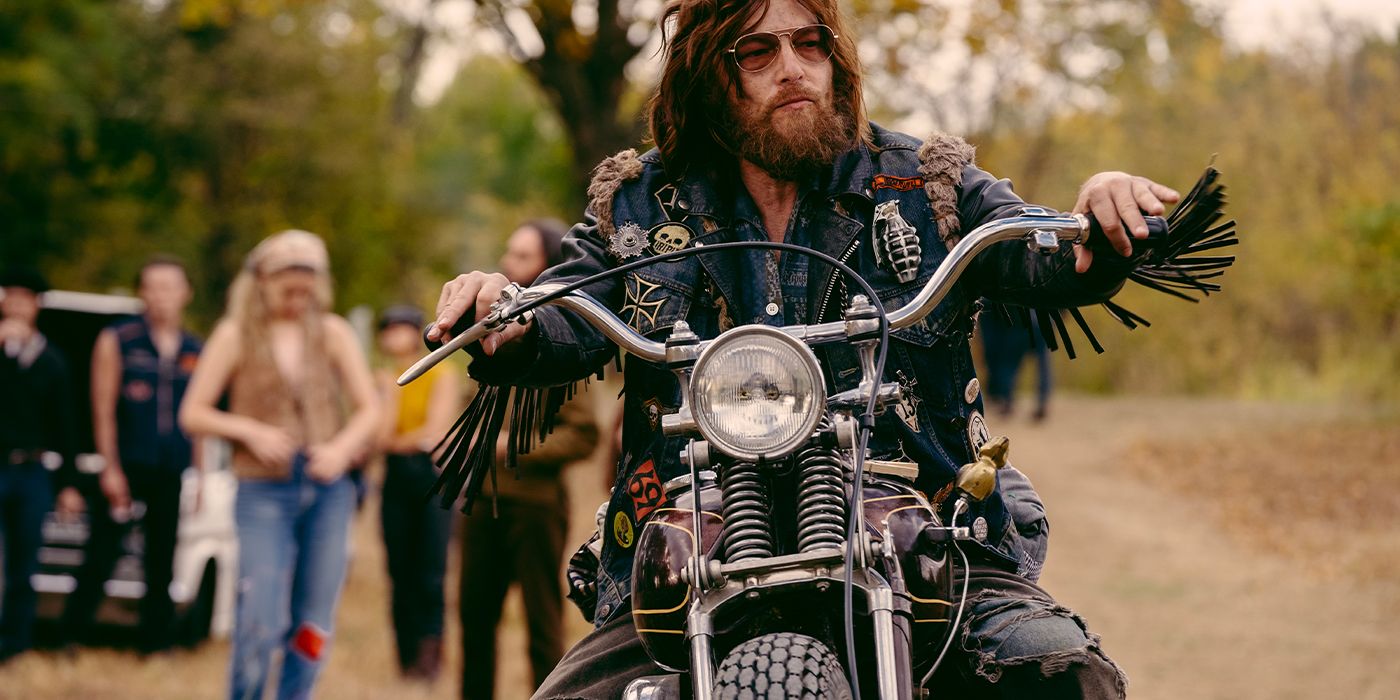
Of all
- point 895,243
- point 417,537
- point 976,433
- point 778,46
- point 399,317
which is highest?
point 399,317

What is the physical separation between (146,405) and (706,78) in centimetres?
677

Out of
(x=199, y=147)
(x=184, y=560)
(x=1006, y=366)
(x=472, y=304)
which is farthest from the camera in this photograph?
(x=199, y=147)

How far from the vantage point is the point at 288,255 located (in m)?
7.07

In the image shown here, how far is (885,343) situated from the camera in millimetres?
2594

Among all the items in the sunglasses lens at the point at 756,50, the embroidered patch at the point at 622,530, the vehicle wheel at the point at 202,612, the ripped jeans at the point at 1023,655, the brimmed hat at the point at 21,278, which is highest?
the brimmed hat at the point at 21,278

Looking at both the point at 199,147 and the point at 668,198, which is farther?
the point at 199,147

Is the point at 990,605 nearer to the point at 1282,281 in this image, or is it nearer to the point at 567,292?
the point at 567,292

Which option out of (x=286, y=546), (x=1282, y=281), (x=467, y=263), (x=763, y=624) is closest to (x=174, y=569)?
(x=286, y=546)

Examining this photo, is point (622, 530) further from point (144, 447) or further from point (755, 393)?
point (144, 447)

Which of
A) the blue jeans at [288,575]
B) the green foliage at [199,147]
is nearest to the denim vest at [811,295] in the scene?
the blue jeans at [288,575]

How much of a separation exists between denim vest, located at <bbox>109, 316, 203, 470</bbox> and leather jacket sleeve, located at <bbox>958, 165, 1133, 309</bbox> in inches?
277

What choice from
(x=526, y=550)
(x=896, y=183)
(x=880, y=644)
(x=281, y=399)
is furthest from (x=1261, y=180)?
(x=880, y=644)

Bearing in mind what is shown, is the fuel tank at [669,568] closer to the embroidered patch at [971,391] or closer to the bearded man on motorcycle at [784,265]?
the bearded man on motorcycle at [784,265]

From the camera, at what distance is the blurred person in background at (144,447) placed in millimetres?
9047
